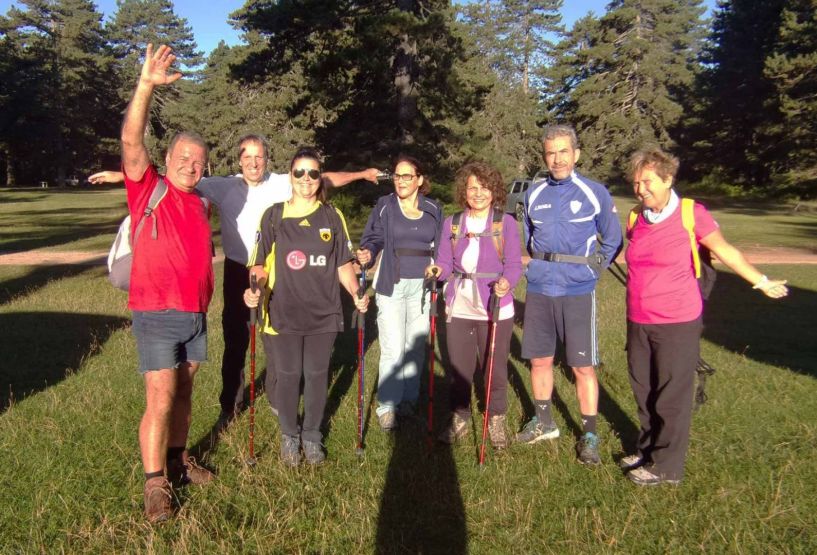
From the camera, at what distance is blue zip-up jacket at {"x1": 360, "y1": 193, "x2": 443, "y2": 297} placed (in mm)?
5281

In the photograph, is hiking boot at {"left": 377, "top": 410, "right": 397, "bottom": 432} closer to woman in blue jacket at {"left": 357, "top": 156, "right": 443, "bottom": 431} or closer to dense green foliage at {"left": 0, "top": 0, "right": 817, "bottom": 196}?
woman in blue jacket at {"left": 357, "top": 156, "right": 443, "bottom": 431}

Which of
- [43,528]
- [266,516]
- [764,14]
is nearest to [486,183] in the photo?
[266,516]

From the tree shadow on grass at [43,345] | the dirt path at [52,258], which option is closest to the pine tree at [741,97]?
the dirt path at [52,258]

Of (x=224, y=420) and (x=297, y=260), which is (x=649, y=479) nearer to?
(x=297, y=260)

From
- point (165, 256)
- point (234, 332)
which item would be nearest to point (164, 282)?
point (165, 256)

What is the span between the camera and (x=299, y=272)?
443 centimetres

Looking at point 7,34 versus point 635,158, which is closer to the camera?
point 635,158

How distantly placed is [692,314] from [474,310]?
1.47m

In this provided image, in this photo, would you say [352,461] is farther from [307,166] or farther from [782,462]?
[782,462]

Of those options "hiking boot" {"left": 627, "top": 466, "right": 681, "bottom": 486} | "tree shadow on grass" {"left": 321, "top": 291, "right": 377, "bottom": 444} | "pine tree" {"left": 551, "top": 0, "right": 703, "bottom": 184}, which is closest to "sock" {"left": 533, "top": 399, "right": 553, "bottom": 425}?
"hiking boot" {"left": 627, "top": 466, "right": 681, "bottom": 486}

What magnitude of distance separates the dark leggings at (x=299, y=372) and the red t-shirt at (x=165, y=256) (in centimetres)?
83

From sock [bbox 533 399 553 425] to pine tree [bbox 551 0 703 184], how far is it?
43360 millimetres

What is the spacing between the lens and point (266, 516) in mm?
3812

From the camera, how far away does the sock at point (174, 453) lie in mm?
4180
